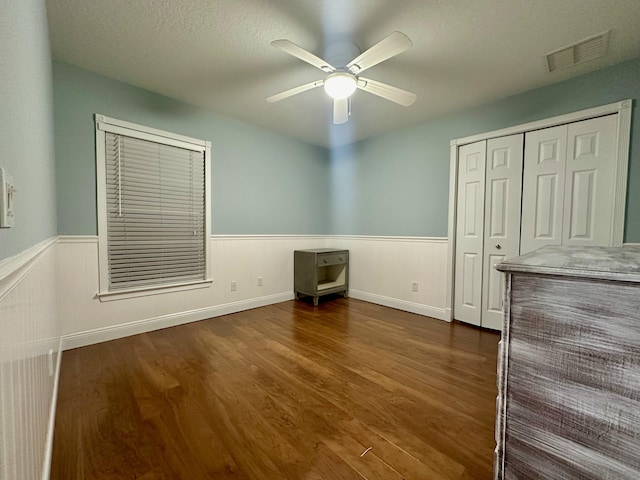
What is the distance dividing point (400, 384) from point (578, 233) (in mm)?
2045

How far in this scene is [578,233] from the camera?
7.39 feet

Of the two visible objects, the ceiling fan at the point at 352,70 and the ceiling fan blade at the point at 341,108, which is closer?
the ceiling fan at the point at 352,70

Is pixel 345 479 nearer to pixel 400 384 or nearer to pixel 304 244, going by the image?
pixel 400 384

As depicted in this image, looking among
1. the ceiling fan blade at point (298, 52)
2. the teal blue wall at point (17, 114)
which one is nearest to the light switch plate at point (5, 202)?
the teal blue wall at point (17, 114)

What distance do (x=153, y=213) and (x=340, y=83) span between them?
6.98ft

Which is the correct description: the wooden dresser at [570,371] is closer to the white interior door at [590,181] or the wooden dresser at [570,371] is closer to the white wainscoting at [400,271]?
the white interior door at [590,181]

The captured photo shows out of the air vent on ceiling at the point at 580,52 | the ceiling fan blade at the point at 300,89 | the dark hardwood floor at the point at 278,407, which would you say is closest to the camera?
the dark hardwood floor at the point at 278,407

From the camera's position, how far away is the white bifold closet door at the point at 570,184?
2121 millimetres

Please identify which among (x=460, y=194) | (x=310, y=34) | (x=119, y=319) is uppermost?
(x=310, y=34)

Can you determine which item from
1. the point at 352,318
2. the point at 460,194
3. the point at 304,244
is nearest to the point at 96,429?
the point at 352,318

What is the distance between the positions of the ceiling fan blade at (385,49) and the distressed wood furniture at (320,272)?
228cm

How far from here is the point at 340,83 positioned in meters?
1.85

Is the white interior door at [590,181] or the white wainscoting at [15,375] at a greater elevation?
the white interior door at [590,181]

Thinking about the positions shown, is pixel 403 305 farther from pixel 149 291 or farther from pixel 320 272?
pixel 149 291
